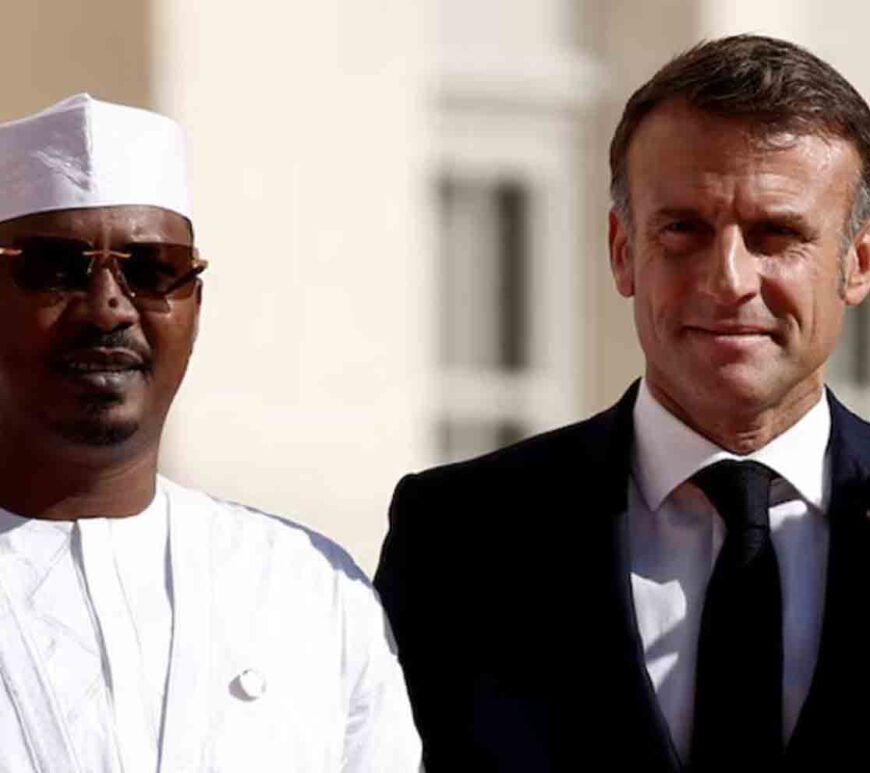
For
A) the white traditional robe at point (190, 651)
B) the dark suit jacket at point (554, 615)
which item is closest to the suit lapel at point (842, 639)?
the dark suit jacket at point (554, 615)

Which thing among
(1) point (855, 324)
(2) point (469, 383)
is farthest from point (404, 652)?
(1) point (855, 324)

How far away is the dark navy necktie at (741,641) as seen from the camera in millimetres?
3799

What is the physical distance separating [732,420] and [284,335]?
379 cm

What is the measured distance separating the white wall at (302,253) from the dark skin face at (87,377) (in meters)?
3.57

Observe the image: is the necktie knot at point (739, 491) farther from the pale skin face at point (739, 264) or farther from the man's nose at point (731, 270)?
the man's nose at point (731, 270)

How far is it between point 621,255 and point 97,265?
717mm

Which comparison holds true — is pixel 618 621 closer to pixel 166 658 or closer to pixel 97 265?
pixel 166 658

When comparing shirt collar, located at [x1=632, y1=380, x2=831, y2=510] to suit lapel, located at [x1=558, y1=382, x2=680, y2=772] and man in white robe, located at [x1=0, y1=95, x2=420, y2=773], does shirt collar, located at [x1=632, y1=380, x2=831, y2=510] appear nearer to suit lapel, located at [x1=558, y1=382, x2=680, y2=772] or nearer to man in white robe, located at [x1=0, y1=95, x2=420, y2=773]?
suit lapel, located at [x1=558, y1=382, x2=680, y2=772]

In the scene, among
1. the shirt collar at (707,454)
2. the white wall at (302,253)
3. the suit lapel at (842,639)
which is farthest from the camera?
the white wall at (302,253)

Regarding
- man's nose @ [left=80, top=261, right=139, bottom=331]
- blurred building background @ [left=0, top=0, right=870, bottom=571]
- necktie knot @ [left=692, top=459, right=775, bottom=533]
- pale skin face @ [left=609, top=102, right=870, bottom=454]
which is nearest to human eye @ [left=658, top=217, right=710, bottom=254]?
pale skin face @ [left=609, top=102, right=870, bottom=454]

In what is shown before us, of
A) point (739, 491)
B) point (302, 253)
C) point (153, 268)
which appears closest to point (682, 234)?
point (739, 491)

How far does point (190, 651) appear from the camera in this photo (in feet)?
11.9

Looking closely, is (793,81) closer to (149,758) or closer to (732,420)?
(732,420)

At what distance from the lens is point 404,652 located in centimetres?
399
